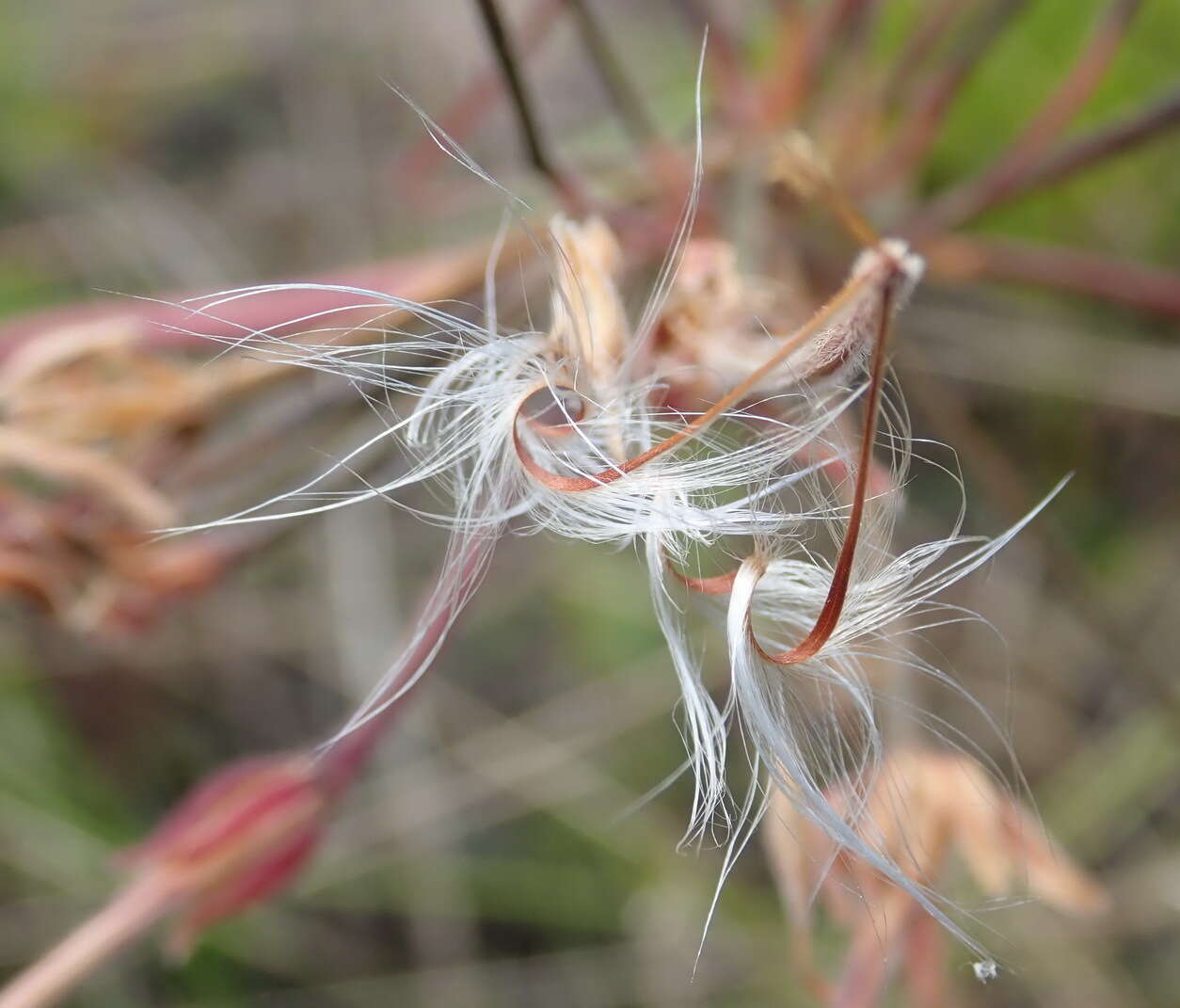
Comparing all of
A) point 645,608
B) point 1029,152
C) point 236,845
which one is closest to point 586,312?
point 236,845

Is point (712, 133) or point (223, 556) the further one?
point (712, 133)

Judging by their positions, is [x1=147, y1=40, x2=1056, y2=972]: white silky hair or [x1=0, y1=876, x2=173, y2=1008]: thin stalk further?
[x1=0, y1=876, x2=173, y2=1008]: thin stalk

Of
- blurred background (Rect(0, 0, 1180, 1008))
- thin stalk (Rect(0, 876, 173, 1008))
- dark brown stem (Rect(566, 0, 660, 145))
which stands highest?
dark brown stem (Rect(566, 0, 660, 145))

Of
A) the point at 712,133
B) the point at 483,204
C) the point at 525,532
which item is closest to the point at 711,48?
the point at 712,133

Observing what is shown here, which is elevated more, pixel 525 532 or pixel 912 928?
pixel 525 532

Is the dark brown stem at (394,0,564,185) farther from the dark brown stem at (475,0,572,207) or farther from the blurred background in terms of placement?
the dark brown stem at (475,0,572,207)

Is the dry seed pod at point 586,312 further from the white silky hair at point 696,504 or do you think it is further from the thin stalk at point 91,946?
the thin stalk at point 91,946

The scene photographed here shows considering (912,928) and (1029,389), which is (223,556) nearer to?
(912,928)

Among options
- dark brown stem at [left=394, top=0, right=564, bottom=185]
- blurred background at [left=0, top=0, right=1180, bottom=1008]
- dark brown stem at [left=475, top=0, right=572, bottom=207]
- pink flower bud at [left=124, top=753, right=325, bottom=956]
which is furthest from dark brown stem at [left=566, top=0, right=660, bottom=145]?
pink flower bud at [left=124, top=753, right=325, bottom=956]
